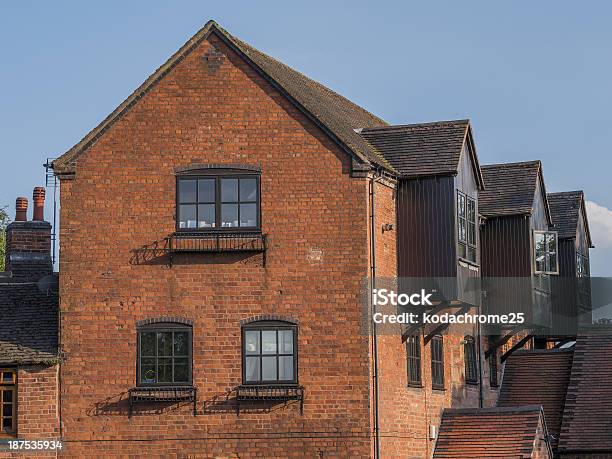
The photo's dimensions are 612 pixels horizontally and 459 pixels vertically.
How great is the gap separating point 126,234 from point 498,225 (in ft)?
39.3

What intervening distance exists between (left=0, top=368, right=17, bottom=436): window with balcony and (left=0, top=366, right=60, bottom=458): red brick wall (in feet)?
0.84

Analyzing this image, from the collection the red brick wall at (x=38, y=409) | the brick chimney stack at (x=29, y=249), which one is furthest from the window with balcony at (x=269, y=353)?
the brick chimney stack at (x=29, y=249)

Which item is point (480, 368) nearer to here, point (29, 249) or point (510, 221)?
point (510, 221)

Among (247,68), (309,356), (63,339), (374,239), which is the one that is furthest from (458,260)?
(63,339)

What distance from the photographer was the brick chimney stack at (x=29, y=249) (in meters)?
34.8

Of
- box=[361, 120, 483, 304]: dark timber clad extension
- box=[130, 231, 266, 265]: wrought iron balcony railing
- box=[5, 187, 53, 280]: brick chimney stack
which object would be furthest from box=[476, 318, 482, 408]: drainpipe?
box=[5, 187, 53, 280]: brick chimney stack

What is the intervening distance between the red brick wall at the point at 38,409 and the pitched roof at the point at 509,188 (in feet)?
44.3

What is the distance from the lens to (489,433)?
33.3m

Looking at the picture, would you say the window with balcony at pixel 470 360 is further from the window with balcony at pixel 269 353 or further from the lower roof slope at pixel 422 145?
the window with balcony at pixel 269 353

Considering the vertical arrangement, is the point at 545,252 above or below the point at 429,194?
below

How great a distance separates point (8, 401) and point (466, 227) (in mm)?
12146

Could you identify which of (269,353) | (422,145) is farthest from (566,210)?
(269,353)

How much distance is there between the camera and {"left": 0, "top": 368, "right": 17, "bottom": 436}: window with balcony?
3112cm

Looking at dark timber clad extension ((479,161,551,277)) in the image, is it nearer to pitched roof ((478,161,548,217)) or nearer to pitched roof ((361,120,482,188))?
pitched roof ((478,161,548,217))
